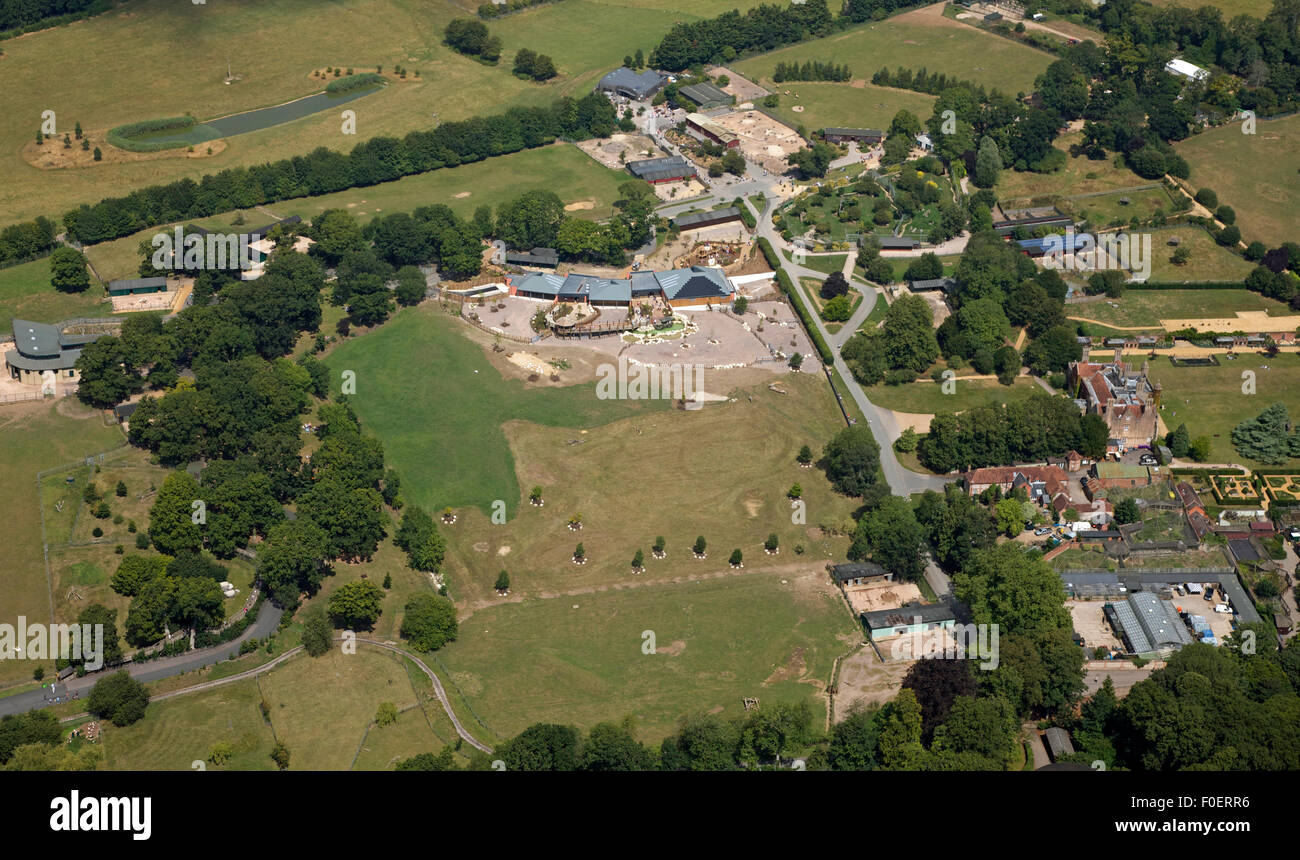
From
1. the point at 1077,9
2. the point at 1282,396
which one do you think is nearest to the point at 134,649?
the point at 1282,396

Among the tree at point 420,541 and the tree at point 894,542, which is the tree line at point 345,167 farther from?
the tree at point 894,542

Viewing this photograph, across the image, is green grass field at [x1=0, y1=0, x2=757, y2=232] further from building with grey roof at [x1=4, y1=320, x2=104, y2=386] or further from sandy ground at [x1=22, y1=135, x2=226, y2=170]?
building with grey roof at [x1=4, y1=320, x2=104, y2=386]

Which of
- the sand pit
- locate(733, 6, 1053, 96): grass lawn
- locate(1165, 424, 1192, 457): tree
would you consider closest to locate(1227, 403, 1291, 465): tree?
locate(1165, 424, 1192, 457): tree

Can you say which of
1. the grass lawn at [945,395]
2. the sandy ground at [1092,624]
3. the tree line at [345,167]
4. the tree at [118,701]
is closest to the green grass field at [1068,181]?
the grass lawn at [945,395]

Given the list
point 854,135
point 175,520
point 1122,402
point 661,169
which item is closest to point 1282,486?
point 1122,402

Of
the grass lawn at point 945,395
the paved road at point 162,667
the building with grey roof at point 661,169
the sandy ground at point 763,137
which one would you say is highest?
the sandy ground at point 763,137

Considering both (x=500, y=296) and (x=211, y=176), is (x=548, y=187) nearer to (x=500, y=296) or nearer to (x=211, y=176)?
(x=500, y=296)

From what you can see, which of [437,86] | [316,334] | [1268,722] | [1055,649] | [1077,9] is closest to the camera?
[1268,722]
